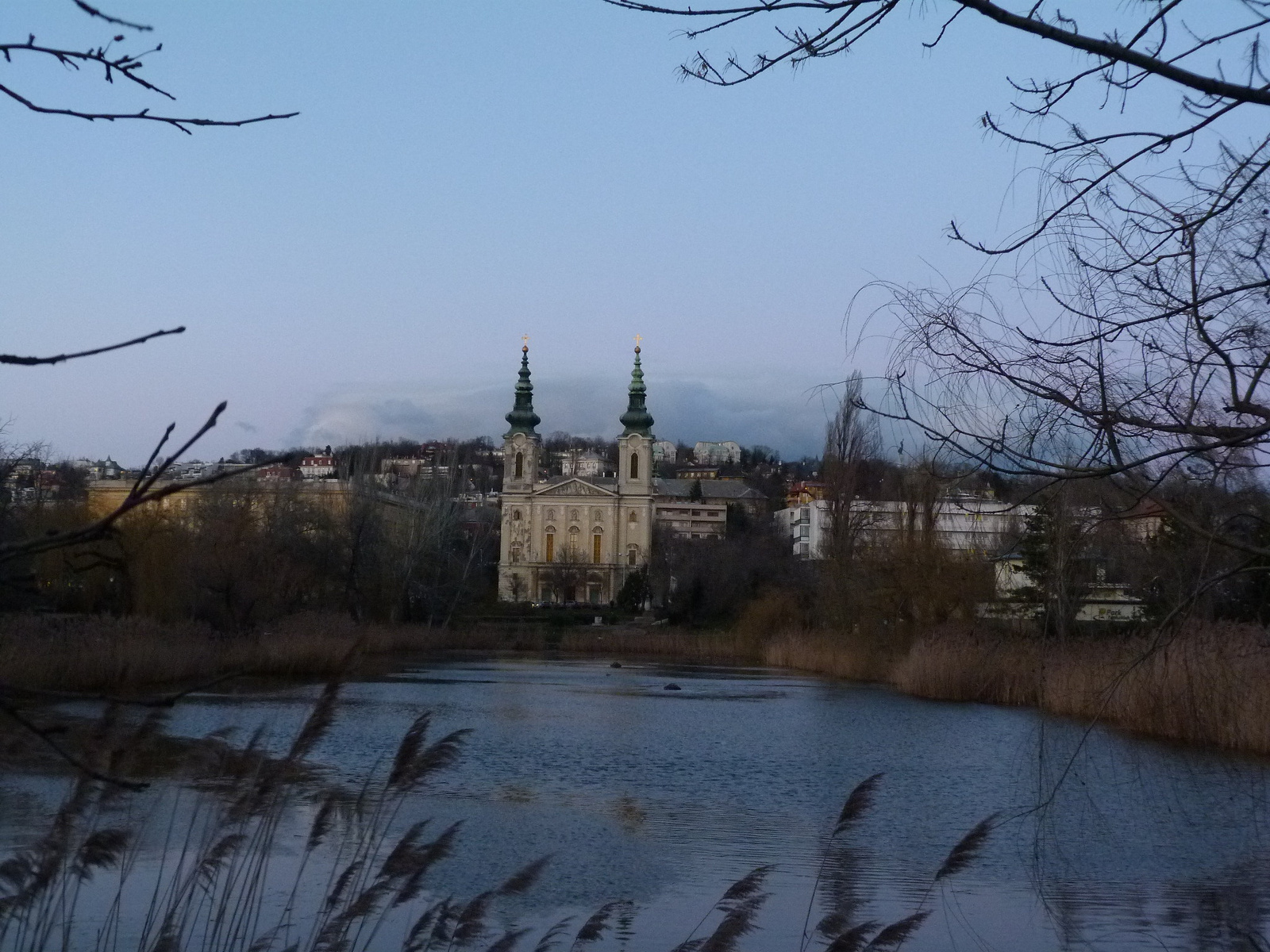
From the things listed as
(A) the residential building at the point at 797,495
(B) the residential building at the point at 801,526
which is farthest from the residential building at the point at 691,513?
(B) the residential building at the point at 801,526

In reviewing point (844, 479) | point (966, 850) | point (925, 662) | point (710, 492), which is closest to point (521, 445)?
point (710, 492)

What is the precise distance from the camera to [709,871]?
9.31 metres

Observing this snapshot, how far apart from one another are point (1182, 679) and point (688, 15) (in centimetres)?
1439

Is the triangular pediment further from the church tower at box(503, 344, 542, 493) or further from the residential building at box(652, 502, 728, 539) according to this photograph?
the residential building at box(652, 502, 728, 539)

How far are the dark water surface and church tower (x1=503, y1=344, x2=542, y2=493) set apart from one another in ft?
250

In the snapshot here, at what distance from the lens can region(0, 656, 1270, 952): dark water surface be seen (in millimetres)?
8219

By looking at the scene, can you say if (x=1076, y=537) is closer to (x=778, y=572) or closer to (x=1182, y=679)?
(x=1182, y=679)

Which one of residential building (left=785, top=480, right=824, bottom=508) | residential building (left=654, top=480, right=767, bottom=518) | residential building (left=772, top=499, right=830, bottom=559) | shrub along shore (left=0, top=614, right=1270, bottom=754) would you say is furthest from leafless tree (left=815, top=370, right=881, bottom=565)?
residential building (left=654, top=480, right=767, bottom=518)

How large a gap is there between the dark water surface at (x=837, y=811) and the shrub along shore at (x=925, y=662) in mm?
432

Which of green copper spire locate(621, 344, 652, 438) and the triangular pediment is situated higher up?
green copper spire locate(621, 344, 652, 438)

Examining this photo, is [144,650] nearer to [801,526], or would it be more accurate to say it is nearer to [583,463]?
[801,526]

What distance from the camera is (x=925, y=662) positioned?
25.3 m

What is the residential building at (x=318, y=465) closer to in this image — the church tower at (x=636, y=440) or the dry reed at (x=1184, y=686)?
the dry reed at (x=1184, y=686)

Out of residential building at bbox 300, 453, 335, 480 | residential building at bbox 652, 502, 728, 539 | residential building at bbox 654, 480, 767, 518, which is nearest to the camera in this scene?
residential building at bbox 300, 453, 335, 480
